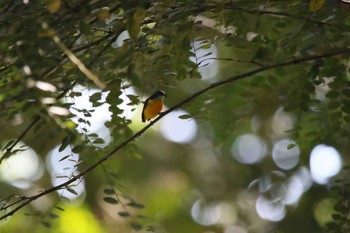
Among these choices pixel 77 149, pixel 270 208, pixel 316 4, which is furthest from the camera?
pixel 270 208

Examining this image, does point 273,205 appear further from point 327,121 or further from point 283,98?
point 327,121

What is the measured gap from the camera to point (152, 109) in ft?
8.30

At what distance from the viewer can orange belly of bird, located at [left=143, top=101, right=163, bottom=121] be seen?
2514 mm

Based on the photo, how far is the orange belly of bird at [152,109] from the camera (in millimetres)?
2514

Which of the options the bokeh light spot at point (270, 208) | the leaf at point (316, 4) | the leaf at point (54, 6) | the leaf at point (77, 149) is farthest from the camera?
the bokeh light spot at point (270, 208)

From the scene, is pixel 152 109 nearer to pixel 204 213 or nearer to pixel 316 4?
pixel 316 4

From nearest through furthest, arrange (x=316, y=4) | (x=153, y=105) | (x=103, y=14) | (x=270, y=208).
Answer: (x=103, y=14), (x=316, y=4), (x=153, y=105), (x=270, y=208)

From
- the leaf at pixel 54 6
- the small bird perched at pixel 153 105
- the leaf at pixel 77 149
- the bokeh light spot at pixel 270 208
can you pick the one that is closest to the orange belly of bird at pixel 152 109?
the small bird perched at pixel 153 105

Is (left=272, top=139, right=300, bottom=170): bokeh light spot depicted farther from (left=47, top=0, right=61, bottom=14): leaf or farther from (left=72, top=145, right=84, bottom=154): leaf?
(left=47, top=0, right=61, bottom=14): leaf

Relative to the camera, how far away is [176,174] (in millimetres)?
6906

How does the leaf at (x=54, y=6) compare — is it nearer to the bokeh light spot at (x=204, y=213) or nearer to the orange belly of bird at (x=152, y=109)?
the orange belly of bird at (x=152, y=109)

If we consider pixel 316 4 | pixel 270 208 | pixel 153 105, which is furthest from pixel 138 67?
pixel 270 208

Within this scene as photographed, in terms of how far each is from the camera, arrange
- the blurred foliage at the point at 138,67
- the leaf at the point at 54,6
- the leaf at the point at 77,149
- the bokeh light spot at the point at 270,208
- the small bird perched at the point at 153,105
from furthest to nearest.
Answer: the bokeh light spot at the point at 270,208
the small bird perched at the point at 153,105
the leaf at the point at 77,149
the blurred foliage at the point at 138,67
the leaf at the point at 54,6

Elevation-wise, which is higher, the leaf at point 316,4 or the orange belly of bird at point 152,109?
the leaf at point 316,4
